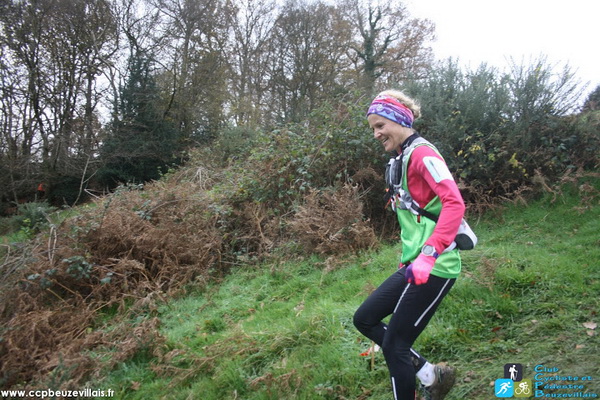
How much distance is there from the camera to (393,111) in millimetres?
2654

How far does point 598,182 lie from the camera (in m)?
5.98

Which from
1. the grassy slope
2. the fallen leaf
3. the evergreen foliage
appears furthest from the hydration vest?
the evergreen foliage

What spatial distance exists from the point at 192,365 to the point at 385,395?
2.01 metres

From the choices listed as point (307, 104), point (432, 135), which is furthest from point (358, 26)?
point (432, 135)

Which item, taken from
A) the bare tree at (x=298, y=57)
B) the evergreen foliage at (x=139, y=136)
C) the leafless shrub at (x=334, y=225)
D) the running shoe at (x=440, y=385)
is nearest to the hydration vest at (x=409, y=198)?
the running shoe at (x=440, y=385)

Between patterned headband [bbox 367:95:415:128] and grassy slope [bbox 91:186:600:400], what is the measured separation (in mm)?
2055

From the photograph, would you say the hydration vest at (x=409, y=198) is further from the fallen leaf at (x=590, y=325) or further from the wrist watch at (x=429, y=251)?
the fallen leaf at (x=590, y=325)

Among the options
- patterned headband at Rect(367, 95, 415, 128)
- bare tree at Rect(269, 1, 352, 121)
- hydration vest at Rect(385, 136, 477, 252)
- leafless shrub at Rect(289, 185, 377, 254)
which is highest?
bare tree at Rect(269, 1, 352, 121)

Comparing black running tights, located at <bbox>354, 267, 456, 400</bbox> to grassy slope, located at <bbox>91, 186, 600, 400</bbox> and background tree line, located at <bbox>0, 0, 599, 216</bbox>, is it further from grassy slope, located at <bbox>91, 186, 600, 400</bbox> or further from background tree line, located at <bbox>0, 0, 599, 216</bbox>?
background tree line, located at <bbox>0, 0, 599, 216</bbox>

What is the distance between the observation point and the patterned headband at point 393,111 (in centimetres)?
264

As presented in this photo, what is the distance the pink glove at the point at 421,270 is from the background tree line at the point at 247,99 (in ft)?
16.7

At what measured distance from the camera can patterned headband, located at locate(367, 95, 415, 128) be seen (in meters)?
2.64

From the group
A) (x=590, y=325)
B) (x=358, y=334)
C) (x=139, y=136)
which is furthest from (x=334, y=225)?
(x=139, y=136)

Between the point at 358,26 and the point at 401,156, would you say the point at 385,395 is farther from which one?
the point at 358,26
